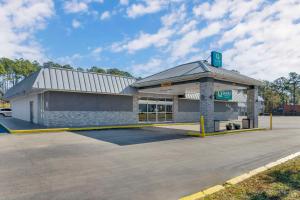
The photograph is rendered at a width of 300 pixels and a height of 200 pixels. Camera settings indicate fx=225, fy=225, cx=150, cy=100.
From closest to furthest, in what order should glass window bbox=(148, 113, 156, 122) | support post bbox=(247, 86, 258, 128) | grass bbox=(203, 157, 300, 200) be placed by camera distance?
grass bbox=(203, 157, 300, 200) < support post bbox=(247, 86, 258, 128) < glass window bbox=(148, 113, 156, 122)

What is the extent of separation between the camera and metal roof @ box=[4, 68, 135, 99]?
16586 mm

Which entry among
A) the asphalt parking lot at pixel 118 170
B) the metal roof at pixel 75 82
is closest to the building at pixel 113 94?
the metal roof at pixel 75 82

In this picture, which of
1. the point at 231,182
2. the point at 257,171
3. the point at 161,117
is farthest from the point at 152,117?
the point at 231,182

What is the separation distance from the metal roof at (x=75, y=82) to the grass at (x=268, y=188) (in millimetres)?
14966

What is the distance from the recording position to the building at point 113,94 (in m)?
15.7

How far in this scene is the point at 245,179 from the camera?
213 inches

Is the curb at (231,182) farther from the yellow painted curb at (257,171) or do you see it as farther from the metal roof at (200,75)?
the metal roof at (200,75)

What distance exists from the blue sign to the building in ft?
1.79

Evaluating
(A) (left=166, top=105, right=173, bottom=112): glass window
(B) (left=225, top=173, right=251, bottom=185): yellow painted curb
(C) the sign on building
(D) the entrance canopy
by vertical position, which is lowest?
(B) (left=225, top=173, right=251, bottom=185): yellow painted curb

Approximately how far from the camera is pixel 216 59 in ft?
59.1

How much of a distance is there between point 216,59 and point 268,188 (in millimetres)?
14453

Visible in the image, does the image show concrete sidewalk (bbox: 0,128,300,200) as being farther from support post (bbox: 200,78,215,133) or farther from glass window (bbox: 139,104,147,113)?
glass window (bbox: 139,104,147,113)

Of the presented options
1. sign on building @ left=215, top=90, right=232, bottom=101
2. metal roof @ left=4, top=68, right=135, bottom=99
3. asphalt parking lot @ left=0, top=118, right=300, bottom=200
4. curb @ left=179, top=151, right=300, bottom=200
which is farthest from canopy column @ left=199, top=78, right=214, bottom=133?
sign on building @ left=215, top=90, right=232, bottom=101

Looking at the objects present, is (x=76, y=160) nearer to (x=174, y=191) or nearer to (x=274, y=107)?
(x=174, y=191)
